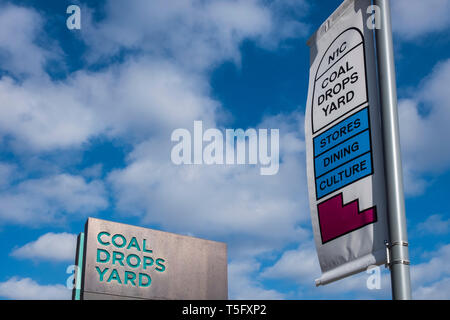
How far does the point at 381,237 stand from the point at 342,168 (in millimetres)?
763

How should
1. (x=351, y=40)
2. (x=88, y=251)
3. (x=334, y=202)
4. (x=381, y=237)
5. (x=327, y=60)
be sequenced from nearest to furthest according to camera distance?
(x=381, y=237) < (x=334, y=202) < (x=351, y=40) < (x=327, y=60) < (x=88, y=251)

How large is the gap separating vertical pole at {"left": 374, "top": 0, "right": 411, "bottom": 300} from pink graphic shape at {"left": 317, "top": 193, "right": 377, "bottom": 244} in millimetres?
323

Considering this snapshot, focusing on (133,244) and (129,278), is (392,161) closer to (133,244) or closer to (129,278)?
(129,278)

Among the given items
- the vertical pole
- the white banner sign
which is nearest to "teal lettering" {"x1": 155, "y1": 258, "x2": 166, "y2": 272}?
the white banner sign

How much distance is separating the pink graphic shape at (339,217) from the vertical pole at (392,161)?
323 millimetres

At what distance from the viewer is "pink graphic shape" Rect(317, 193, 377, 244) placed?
419 centimetres

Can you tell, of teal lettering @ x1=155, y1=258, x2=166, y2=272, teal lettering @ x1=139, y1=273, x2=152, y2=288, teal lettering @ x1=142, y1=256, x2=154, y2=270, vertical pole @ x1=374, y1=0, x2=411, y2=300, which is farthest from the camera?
teal lettering @ x1=155, y1=258, x2=166, y2=272

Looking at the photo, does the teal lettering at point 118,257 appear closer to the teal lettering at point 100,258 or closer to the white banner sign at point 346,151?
the teal lettering at point 100,258

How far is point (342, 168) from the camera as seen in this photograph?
451 centimetres

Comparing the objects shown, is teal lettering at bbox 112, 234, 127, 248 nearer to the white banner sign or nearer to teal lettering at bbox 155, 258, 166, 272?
teal lettering at bbox 155, 258, 166, 272

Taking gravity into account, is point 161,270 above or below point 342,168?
above
